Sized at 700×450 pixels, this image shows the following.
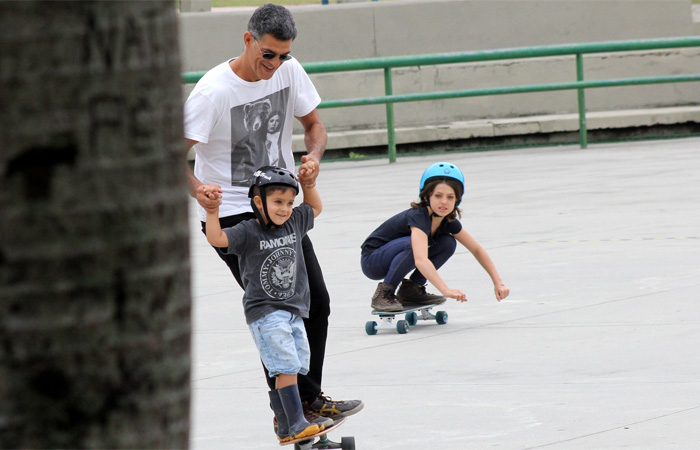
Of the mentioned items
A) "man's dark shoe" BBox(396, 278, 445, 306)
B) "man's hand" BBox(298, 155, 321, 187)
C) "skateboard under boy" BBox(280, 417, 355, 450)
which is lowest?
"skateboard under boy" BBox(280, 417, 355, 450)

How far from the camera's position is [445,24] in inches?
694

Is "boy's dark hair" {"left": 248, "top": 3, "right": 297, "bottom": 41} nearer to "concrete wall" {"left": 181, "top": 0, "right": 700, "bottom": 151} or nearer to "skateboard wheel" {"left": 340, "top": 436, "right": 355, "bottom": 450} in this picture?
"skateboard wheel" {"left": 340, "top": 436, "right": 355, "bottom": 450}

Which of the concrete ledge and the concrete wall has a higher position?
the concrete wall

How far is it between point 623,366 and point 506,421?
975mm

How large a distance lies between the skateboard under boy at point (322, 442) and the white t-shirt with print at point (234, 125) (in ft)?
3.16

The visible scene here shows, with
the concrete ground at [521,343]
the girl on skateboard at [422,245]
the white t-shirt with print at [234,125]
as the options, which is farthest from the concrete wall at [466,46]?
the white t-shirt with print at [234,125]

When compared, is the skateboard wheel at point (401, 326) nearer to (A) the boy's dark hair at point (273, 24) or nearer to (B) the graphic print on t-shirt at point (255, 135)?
(B) the graphic print on t-shirt at point (255, 135)

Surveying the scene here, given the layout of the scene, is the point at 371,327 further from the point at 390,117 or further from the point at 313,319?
the point at 390,117

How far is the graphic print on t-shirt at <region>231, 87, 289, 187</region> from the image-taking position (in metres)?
5.14

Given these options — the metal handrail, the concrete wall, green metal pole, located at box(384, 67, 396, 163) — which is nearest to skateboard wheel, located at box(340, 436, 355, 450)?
the metal handrail

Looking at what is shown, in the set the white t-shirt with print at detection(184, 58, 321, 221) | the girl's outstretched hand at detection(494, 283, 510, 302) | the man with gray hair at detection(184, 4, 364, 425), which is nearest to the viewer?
the man with gray hair at detection(184, 4, 364, 425)

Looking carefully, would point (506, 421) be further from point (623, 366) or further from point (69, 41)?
point (69, 41)

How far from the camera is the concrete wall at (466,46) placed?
17.2 m

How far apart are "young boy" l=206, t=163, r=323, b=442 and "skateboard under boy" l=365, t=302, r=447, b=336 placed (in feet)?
6.31
